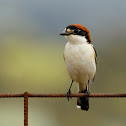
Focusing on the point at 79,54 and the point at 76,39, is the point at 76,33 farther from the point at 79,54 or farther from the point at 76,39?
the point at 79,54

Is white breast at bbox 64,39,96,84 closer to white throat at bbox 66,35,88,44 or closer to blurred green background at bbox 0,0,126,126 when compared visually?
white throat at bbox 66,35,88,44

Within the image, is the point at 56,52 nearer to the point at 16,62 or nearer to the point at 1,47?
the point at 16,62

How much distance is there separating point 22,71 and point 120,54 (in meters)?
4.73

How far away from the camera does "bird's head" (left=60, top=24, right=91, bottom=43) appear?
475 centimetres

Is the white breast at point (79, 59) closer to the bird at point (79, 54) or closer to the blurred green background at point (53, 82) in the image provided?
the bird at point (79, 54)

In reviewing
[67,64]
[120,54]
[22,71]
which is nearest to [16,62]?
[22,71]

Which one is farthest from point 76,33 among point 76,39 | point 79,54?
point 79,54

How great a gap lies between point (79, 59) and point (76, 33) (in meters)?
0.25

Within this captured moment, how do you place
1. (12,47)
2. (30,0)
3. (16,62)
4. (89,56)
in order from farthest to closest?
(30,0)
(12,47)
(16,62)
(89,56)

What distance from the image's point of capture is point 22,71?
80.6 feet

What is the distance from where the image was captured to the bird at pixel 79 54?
477 centimetres

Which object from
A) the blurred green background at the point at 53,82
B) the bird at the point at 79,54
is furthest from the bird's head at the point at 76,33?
the blurred green background at the point at 53,82

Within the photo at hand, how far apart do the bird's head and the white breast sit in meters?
0.05

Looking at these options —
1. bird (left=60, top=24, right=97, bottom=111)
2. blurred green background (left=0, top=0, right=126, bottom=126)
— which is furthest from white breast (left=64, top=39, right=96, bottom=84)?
blurred green background (left=0, top=0, right=126, bottom=126)
